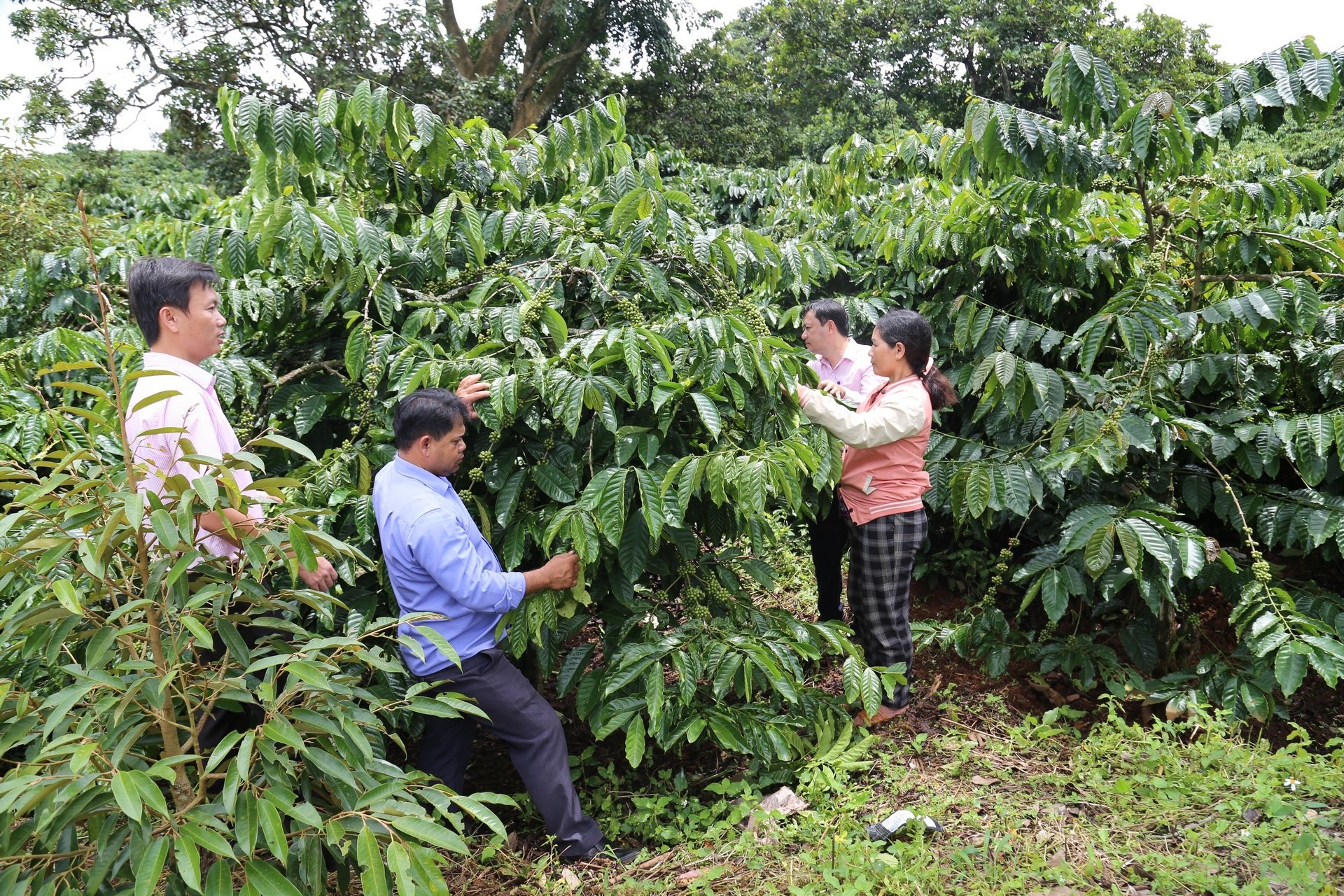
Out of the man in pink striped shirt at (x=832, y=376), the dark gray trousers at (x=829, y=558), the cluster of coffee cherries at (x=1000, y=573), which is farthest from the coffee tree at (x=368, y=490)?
the cluster of coffee cherries at (x=1000, y=573)

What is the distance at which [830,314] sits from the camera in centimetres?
416

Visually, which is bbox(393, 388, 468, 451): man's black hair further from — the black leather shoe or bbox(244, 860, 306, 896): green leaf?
the black leather shoe

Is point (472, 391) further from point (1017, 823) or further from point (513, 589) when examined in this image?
point (1017, 823)

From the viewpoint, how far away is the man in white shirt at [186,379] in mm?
2342

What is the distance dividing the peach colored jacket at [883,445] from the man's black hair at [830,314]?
580 millimetres

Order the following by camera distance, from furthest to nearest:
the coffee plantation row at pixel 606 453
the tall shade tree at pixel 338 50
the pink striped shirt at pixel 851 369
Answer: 1. the tall shade tree at pixel 338 50
2. the pink striped shirt at pixel 851 369
3. the coffee plantation row at pixel 606 453

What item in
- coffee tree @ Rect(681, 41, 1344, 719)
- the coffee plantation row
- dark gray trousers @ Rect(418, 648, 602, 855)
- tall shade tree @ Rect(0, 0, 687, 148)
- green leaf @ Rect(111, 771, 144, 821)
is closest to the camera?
green leaf @ Rect(111, 771, 144, 821)

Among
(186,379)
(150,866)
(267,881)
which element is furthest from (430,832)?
(186,379)

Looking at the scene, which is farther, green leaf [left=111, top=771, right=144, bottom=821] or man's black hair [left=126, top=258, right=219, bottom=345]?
man's black hair [left=126, top=258, right=219, bottom=345]

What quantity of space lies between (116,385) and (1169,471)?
12.4ft

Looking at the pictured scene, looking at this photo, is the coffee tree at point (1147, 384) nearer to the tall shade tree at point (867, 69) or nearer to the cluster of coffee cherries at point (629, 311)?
the cluster of coffee cherries at point (629, 311)

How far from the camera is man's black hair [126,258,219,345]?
2.38 m

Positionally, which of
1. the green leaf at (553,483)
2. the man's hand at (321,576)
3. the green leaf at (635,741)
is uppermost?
the green leaf at (553,483)

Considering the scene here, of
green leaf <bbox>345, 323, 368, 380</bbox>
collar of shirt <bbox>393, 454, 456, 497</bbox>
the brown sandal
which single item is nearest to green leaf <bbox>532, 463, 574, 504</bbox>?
collar of shirt <bbox>393, 454, 456, 497</bbox>
